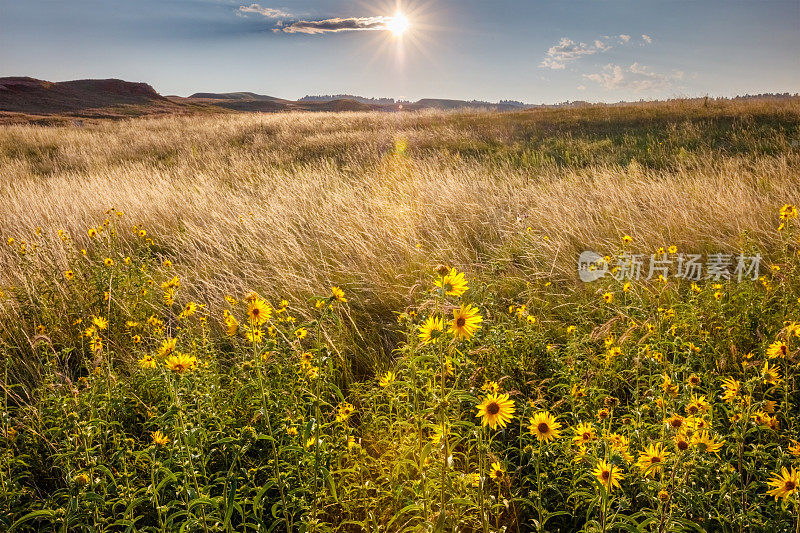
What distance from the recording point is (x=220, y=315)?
3303 millimetres

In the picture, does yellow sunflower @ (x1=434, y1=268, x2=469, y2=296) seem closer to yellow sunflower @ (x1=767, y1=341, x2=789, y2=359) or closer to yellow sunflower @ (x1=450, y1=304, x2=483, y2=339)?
yellow sunflower @ (x1=450, y1=304, x2=483, y2=339)

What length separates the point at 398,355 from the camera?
2.87 m

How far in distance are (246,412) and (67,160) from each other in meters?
12.3

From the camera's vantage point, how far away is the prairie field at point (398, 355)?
56.0 inches

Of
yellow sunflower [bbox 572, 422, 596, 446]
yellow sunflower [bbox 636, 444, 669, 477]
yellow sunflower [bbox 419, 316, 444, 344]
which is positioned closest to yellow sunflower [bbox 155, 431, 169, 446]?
yellow sunflower [bbox 419, 316, 444, 344]

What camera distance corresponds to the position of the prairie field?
1423 millimetres

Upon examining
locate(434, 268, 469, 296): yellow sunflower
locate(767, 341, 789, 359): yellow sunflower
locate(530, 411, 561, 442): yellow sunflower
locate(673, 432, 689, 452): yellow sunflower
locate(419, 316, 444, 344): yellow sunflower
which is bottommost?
locate(530, 411, 561, 442): yellow sunflower

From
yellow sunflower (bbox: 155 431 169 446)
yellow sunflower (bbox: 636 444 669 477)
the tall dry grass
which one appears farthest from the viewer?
the tall dry grass

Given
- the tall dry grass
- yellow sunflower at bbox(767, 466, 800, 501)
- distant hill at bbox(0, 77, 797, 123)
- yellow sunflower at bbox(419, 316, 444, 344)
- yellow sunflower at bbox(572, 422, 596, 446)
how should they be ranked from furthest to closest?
1. distant hill at bbox(0, 77, 797, 123)
2. the tall dry grass
3. yellow sunflower at bbox(572, 422, 596, 446)
4. yellow sunflower at bbox(767, 466, 800, 501)
5. yellow sunflower at bbox(419, 316, 444, 344)

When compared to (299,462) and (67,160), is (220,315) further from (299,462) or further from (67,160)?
(67,160)

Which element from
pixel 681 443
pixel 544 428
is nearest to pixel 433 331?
pixel 544 428

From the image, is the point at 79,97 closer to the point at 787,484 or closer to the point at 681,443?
the point at 681,443

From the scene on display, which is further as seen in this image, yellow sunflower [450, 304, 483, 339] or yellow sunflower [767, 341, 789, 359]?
yellow sunflower [767, 341, 789, 359]

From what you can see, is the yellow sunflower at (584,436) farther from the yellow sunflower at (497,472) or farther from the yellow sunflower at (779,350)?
the yellow sunflower at (779,350)
